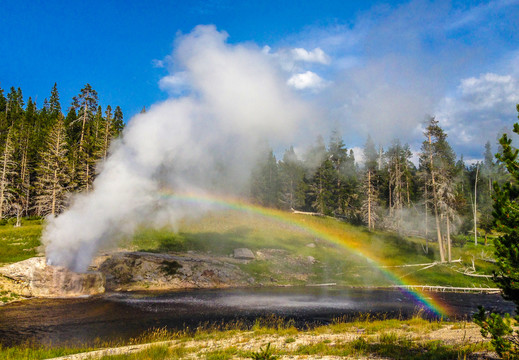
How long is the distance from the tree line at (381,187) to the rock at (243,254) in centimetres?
3164

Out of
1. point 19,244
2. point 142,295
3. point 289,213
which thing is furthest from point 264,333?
point 289,213

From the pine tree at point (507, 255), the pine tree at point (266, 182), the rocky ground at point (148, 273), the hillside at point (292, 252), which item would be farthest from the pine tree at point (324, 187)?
the pine tree at point (507, 255)

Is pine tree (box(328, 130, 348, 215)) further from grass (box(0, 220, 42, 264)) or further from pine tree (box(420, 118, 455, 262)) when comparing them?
grass (box(0, 220, 42, 264))

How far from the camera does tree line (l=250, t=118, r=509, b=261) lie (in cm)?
5306

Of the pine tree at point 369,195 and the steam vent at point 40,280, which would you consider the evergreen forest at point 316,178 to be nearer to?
the pine tree at point 369,195

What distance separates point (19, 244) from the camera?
39375 millimetres

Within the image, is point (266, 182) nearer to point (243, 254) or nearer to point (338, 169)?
point (338, 169)

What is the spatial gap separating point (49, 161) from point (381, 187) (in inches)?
3055

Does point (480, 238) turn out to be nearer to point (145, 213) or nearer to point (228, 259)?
point (228, 259)

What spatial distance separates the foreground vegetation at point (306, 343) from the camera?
12.9m

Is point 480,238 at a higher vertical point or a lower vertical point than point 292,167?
lower

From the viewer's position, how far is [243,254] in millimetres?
49688

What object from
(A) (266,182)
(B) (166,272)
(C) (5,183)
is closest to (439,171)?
(B) (166,272)

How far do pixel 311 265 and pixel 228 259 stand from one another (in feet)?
44.3
